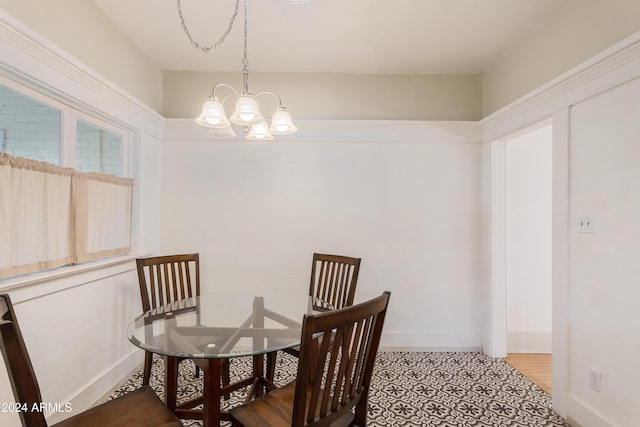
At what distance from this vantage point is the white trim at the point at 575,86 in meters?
1.56

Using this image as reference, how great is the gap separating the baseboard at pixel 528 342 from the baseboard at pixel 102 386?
3441mm

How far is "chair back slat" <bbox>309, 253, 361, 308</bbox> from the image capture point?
2.18 metres

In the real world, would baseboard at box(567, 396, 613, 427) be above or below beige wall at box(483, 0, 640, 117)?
below

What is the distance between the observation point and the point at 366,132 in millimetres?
2922

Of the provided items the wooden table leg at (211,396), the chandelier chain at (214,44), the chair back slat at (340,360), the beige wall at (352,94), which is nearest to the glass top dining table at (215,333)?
the wooden table leg at (211,396)

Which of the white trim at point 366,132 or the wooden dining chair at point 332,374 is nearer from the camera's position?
the wooden dining chair at point 332,374

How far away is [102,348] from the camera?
2.14m

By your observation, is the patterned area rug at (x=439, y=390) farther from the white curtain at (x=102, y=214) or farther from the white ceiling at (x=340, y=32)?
the white ceiling at (x=340, y=32)

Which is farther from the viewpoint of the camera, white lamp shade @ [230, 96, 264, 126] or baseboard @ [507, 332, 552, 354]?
baseboard @ [507, 332, 552, 354]

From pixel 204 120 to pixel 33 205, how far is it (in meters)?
1.03

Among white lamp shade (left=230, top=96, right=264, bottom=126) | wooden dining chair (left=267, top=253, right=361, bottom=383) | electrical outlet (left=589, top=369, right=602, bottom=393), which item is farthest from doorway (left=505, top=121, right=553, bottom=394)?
white lamp shade (left=230, top=96, right=264, bottom=126)

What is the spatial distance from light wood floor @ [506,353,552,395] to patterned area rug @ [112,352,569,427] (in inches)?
3.2

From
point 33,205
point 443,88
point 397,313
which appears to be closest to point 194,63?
point 33,205

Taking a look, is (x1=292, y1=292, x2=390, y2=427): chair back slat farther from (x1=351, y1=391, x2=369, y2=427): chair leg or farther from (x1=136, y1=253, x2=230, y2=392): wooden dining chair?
(x1=136, y1=253, x2=230, y2=392): wooden dining chair
